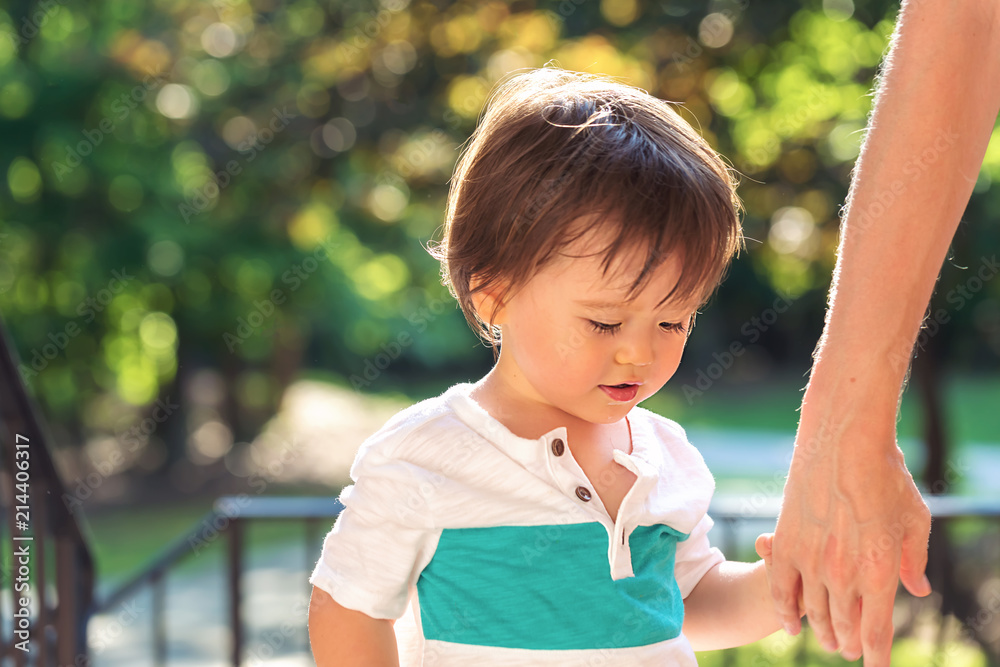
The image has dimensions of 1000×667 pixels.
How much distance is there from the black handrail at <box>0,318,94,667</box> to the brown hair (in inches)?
→ 59.9

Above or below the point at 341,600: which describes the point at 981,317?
below

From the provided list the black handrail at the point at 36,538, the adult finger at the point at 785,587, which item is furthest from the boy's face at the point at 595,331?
the black handrail at the point at 36,538

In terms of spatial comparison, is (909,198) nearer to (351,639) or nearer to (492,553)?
(492,553)

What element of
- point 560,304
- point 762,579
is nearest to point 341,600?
point 560,304

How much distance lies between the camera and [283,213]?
6.12 meters

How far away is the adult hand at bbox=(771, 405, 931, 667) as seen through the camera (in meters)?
1.10

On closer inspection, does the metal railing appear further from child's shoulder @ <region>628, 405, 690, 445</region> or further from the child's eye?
the child's eye

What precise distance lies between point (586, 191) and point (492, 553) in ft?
1.40

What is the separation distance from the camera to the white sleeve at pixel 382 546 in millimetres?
1132

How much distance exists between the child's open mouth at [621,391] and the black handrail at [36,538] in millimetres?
1658

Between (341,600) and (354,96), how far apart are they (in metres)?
4.84

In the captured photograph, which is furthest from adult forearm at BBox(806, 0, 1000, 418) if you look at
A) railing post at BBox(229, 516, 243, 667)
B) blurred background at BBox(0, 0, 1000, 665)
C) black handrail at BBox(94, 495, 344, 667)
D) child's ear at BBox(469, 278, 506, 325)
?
railing post at BBox(229, 516, 243, 667)

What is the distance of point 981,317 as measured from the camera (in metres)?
17.0

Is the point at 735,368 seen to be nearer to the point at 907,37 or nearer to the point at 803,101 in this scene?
the point at 803,101
